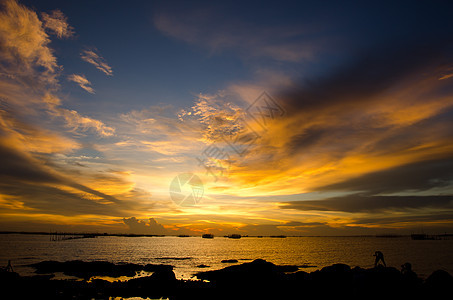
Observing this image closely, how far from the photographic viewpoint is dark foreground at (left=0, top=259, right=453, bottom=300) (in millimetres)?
25766

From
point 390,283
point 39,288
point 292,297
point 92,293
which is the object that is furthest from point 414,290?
point 39,288

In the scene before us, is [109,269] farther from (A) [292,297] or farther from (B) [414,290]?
(B) [414,290]

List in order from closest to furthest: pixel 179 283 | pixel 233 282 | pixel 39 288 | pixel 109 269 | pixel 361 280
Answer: pixel 361 280 → pixel 39 288 → pixel 233 282 → pixel 179 283 → pixel 109 269

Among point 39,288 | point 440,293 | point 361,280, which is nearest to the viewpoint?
point 440,293

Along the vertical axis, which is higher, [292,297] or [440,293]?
[440,293]

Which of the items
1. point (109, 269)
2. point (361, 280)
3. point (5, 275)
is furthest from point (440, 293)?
point (109, 269)

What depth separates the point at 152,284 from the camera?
39.2 m

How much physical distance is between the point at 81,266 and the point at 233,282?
41803 mm

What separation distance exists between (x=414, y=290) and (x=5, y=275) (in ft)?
154

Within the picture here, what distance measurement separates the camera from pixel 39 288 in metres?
34.1

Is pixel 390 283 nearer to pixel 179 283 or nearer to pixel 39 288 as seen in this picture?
pixel 179 283

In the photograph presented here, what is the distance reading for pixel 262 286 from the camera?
115ft

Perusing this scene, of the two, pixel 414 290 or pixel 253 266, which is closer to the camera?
pixel 414 290

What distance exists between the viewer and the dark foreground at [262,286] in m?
25.8
